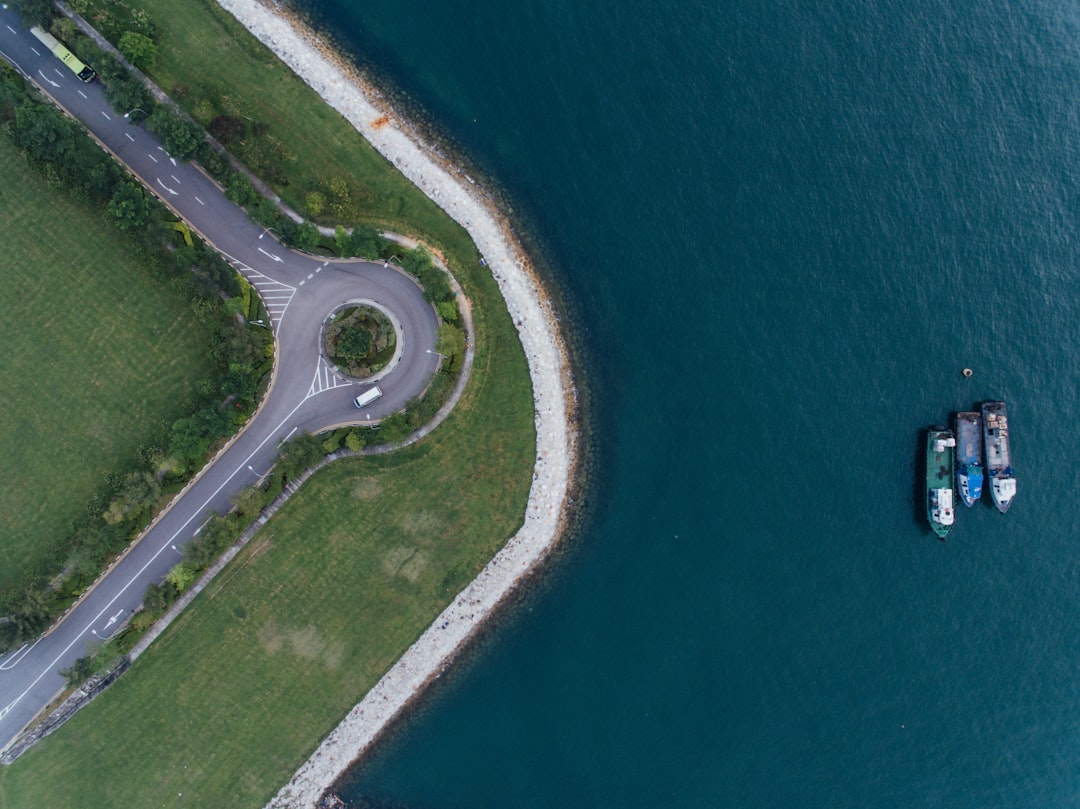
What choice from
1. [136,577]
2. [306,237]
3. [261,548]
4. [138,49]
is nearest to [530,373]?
[306,237]

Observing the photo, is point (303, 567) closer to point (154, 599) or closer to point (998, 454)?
point (154, 599)

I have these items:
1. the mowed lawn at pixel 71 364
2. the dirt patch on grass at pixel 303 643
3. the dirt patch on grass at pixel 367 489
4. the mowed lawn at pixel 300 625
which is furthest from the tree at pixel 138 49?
the dirt patch on grass at pixel 303 643

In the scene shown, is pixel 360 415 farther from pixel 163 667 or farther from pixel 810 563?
pixel 810 563

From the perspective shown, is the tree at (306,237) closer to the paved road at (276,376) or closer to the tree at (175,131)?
the paved road at (276,376)

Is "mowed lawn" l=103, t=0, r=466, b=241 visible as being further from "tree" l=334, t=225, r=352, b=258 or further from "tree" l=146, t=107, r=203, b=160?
"tree" l=334, t=225, r=352, b=258

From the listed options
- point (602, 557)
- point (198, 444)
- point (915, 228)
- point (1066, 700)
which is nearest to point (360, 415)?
point (198, 444)

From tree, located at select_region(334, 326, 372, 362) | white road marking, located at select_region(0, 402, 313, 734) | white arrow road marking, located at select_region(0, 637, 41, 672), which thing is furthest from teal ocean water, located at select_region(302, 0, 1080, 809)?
white arrow road marking, located at select_region(0, 637, 41, 672)
